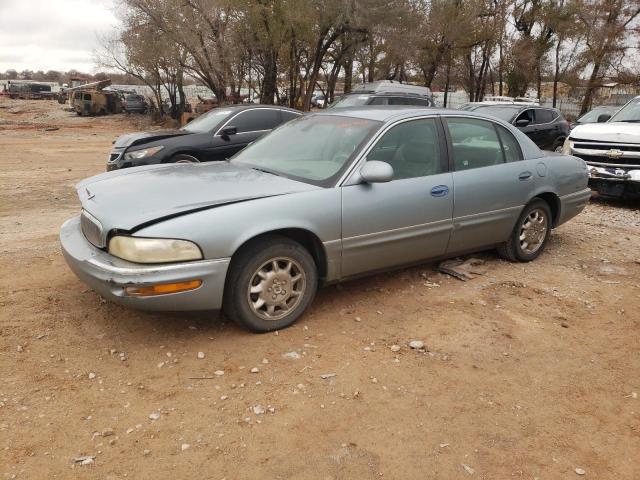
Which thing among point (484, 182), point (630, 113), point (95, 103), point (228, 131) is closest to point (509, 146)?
point (484, 182)

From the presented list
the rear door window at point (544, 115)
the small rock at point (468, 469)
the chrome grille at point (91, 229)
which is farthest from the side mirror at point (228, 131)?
the rear door window at point (544, 115)

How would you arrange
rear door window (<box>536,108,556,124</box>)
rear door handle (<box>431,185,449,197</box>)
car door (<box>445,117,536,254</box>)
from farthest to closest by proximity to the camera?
rear door window (<box>536,108,556,124</box>) → car door (<box>445,117,536,254</box>) → rear door handle (<box>431,185,449,197</box>)

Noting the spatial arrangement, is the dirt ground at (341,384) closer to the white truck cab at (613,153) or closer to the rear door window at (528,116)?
the white truck cab at (613,153)

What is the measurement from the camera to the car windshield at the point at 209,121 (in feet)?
29.4

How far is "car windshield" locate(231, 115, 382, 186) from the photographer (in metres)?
4.01

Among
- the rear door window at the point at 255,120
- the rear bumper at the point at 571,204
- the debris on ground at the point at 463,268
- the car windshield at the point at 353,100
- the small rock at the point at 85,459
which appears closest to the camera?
the small rock at the point at 85,459

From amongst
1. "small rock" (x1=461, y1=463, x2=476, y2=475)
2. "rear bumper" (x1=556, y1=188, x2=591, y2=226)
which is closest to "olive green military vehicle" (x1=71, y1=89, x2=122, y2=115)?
"rear bumper" (x1=556, y1=188, x2=591, y2=226)

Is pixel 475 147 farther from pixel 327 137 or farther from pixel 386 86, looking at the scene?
pixel 386 86

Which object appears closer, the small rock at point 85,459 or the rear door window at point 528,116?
the small rock at point 85,459

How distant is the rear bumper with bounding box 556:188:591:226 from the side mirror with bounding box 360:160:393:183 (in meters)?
2.56

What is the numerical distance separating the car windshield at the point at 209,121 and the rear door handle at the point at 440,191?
5.48 metres

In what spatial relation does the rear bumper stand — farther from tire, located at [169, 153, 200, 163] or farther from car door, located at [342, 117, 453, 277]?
tire, located at [169, 153, 200, 163]

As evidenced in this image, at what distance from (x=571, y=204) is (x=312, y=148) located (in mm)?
3010

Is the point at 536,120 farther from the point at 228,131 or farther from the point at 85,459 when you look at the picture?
the point at 85,459
